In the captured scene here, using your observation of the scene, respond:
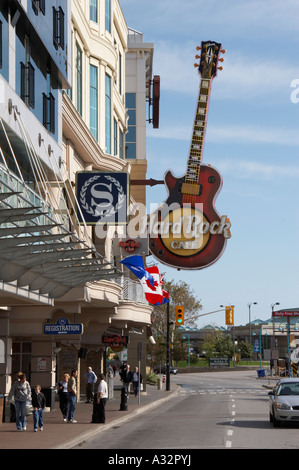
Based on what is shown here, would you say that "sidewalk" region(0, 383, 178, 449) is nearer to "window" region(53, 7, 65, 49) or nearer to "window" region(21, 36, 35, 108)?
"window" region(21, 36, 35, 108)

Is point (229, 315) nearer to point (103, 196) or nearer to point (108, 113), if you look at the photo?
point (108, 113)

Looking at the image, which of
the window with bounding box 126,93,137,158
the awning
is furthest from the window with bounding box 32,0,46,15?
the window with bounding box 126,93,137,158

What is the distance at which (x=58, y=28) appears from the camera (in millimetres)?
30422

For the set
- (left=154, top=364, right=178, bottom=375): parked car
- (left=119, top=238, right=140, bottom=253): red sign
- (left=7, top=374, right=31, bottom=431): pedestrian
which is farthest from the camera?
(left=154, top=364, right=178, bottom=375): parked car

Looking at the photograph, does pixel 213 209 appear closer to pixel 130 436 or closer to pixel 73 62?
pixel 73 62

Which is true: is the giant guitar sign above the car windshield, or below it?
above

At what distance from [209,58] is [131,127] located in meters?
16.7

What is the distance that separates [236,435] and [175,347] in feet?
280

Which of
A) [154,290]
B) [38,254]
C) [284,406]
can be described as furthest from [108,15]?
[284,406]

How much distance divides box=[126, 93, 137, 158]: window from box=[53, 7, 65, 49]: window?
32.1 metres

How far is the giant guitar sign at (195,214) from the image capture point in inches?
1816

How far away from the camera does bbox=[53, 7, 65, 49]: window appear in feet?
97.9

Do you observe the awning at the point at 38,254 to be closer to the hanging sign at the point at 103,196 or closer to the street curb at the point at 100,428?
the street curb at the point at 100,428
